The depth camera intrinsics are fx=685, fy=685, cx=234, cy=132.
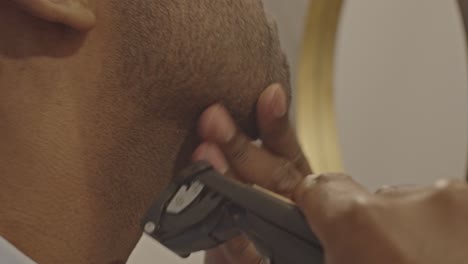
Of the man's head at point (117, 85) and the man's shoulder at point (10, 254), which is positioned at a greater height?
the man's head at point (117, 85)

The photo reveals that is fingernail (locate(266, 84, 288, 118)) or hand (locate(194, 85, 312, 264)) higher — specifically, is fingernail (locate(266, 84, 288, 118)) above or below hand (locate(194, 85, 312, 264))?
above

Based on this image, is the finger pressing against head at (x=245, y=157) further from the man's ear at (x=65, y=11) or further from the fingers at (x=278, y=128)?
the man's ear at (x=65, y=11)

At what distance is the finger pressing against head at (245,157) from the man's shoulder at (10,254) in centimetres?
20

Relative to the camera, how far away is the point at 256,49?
0.64m

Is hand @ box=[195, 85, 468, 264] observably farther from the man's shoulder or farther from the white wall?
the white wall

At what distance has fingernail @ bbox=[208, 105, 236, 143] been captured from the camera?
63 centimetres

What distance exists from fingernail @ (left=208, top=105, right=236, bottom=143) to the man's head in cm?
1

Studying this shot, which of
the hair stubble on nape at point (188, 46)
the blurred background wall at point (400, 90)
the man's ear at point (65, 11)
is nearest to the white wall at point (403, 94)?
the blurred background wall at point (400, 90)

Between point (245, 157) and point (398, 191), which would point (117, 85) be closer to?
point (245, 157)

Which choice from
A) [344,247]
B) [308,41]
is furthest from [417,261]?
[308,41]

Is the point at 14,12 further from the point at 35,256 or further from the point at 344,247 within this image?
the point at 344,247

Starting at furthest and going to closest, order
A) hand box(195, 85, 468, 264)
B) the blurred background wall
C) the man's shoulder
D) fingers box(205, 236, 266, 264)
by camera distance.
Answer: the blurred background wall < fingers box(205, 236, 266, 264) < the man's shoulder < hand box(195, 85, 468, 264)

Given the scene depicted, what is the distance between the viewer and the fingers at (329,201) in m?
0.39

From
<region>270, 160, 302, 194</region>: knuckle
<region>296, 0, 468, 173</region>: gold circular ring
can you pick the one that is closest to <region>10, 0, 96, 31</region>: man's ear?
<region>270, 160, 302, 194</region>: knuckle
